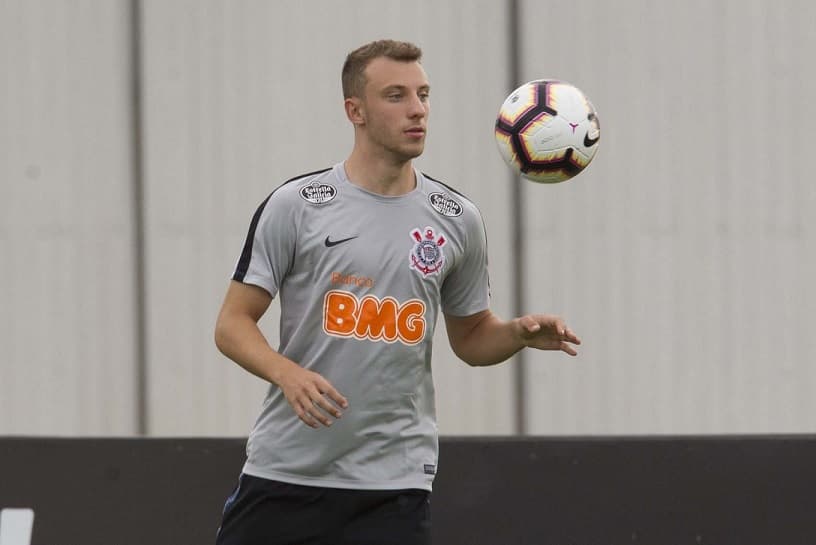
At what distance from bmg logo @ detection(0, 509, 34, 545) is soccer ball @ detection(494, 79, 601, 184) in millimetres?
3246

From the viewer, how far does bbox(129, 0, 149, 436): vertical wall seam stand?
654 centimetres

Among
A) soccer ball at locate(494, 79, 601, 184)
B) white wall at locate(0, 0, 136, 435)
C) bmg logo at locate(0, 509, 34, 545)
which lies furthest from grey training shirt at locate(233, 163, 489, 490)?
white wall at locate(0, 0, 136, 435)

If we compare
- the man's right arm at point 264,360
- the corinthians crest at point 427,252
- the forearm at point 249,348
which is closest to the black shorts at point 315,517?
the man's right arm at point 264,360

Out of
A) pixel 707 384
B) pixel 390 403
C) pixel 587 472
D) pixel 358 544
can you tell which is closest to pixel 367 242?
pixel 390 403

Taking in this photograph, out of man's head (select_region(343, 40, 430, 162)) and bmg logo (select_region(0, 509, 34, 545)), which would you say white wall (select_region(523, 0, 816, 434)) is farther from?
bmg logo (select_region(0, 509, 34, 545))

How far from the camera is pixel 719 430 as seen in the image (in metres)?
6.29

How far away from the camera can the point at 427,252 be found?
4.20m

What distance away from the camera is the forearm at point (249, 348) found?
3803 mm

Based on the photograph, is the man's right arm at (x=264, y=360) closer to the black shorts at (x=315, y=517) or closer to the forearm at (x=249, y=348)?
the forearm at (x=249, y=348)

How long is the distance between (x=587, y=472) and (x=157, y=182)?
264 cm

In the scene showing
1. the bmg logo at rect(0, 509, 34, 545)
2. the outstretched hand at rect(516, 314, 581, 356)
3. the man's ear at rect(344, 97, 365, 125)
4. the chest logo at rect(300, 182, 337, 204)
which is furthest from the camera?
the bmg logo at rect(0, 509, 34, 545)

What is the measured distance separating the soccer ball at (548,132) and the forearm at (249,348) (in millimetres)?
1124

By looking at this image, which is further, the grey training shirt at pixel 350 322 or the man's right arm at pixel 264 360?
the grey training shirt at pixel 350 322

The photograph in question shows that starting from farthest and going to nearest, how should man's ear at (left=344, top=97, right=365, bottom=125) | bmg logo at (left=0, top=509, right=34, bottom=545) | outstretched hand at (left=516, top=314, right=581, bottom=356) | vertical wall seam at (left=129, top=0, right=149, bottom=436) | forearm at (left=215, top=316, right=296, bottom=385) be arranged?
vertical wall seam at (left=129, top=0, right=149, bottom=436)
bmg logo at (left=0, top=509, right=34, bottom=545)
man's ear at (left=344, top=97, right=365, bottom=125)
outstretched hand at (left=516, top=314, right=581, bottom=356)
forearm at (left=215, top=316, right=296, bottom=385)
